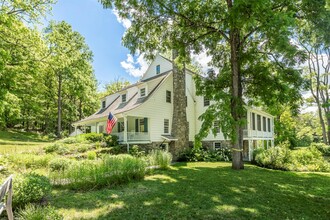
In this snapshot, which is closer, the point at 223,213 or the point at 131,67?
the point at 223,213


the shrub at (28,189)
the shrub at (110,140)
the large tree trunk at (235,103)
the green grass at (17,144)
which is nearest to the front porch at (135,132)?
the shrub at (110,140)

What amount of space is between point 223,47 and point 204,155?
8297 millimetres

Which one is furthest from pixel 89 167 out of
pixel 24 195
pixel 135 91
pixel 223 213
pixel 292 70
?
pixel 135 91

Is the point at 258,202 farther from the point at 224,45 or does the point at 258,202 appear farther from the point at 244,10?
the point at 224,45

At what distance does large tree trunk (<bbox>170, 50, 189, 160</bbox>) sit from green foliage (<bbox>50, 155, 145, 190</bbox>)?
9.35m

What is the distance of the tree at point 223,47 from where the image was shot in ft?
34.5

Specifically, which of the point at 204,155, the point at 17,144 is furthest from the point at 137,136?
the point at 17,144

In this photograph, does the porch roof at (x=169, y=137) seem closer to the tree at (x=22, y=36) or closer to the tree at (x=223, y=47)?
the tree at (x=223, y=47)

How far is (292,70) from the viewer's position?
1147 cm

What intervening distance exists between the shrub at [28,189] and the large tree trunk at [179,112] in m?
12.5

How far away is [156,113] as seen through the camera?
16719 mm

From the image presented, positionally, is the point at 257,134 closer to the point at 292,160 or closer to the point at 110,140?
the point at 292,160

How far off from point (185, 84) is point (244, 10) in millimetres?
10239

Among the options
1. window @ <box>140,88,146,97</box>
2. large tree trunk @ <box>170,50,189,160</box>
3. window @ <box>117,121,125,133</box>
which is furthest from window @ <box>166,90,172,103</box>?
window @ <box>117,121,125,133</box>
